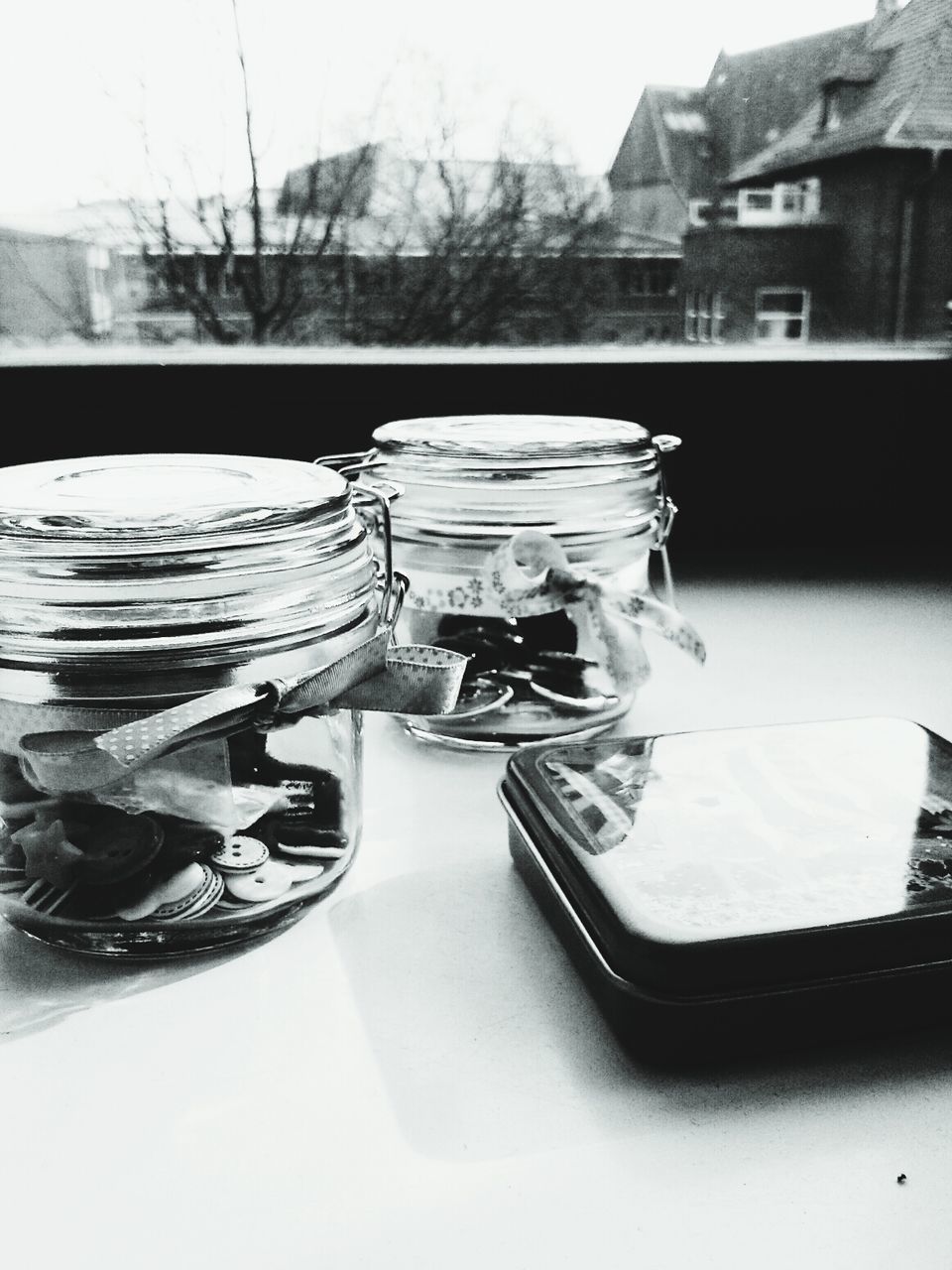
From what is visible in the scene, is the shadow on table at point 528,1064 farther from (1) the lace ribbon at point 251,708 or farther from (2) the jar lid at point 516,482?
(2) the jar lid at point 516,482

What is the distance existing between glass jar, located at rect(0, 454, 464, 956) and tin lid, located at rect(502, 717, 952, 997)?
0.10 meters

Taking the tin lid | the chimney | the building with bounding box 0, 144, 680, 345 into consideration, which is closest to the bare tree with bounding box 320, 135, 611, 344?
the building with bounding box 0, 144, 680, 345

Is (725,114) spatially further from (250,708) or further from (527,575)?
(250,708)

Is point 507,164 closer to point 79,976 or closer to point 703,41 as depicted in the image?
point 703,41

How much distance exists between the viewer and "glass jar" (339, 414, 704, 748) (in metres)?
0.57

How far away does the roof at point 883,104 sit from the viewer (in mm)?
958

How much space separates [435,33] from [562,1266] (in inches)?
35.1

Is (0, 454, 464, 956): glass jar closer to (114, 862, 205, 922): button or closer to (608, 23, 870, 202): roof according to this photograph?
(114, 862, 205, 922): button

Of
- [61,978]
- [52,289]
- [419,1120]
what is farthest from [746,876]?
[52,289]

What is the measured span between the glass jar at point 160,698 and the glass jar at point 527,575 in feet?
0.54

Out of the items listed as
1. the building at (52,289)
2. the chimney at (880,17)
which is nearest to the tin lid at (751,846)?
the building at (52,289)

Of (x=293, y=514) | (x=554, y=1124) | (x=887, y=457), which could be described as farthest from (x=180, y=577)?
(x=887, y=457)

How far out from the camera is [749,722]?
627 millimetres

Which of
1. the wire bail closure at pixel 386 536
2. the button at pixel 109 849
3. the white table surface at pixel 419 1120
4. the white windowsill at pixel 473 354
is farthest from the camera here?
the white windowsill at pixel 473 354
